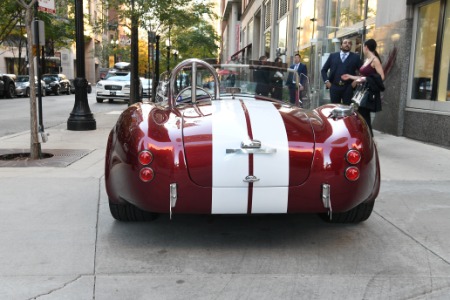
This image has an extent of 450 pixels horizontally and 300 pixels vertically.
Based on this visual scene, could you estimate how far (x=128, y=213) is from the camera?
3723mm

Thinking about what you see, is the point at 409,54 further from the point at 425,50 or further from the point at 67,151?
the point at 67,151

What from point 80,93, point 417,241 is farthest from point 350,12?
point 417,241

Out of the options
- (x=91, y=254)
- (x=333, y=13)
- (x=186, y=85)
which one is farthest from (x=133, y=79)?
(x=91, y=254)

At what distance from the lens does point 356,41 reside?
11.4 metres

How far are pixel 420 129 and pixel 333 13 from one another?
6.23 metres

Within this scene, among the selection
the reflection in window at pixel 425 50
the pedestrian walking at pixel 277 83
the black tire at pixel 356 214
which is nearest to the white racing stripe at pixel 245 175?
the black tire at pixel 356 214

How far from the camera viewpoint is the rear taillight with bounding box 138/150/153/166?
3060 millimetres

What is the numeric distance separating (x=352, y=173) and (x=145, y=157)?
1388mm

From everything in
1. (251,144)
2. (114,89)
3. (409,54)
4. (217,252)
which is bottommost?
(217,252)

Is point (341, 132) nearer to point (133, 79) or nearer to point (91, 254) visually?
point (91, 254)

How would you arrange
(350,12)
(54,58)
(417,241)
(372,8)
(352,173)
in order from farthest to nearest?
(54,58), (350,12), (372,8), (417,241), (352,173)

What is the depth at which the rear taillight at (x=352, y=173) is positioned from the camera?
123 inches

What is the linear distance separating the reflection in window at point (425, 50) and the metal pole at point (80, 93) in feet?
22.6

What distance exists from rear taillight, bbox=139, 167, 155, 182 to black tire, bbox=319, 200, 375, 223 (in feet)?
5.11
